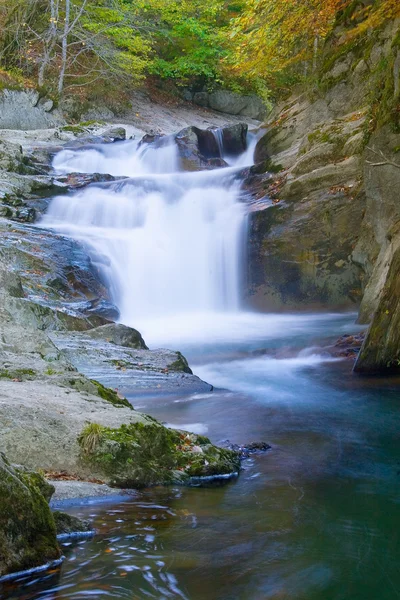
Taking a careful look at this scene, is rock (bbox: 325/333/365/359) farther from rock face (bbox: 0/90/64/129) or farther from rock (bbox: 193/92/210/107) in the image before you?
rock (bbox: 193/92/210/107)

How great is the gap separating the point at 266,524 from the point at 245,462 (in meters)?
1.36

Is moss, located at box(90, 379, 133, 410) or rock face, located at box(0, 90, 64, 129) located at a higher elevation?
rock face, located at box(0, 90, 64, 129)

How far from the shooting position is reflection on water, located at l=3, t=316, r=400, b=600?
3.26 m

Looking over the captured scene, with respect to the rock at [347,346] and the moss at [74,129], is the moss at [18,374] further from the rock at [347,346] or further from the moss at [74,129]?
the moss at [74,129]

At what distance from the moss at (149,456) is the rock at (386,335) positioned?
4.00 metres

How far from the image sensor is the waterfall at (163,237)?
47.4 feet

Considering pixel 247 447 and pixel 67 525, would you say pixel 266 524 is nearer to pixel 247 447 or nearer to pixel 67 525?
pixel 67 525

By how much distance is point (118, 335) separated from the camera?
31.1ft

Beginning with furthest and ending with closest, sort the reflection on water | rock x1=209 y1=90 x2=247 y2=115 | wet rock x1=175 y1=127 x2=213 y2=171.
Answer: rock x1=209 y1=90 x2=247 y2=115
wet rock x1=175 y1=127 x2=213 y2=171
the reflection on water

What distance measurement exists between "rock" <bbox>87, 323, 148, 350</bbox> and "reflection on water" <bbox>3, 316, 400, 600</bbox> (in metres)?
2.14

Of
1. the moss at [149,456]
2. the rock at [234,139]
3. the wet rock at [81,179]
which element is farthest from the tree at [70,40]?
the moss at [149,456]

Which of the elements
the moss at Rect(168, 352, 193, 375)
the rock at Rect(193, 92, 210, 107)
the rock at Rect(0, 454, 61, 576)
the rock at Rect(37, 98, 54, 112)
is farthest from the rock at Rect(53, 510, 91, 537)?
the rock at Rect(193, 92, 210, 107)

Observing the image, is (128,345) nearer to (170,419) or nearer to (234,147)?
(170,419)

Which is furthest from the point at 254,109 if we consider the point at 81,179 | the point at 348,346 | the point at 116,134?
the point at 348,346
